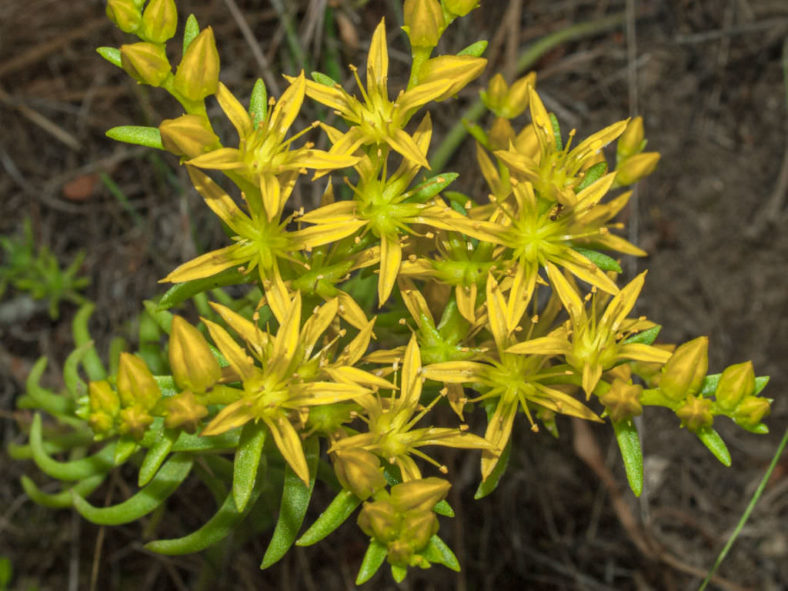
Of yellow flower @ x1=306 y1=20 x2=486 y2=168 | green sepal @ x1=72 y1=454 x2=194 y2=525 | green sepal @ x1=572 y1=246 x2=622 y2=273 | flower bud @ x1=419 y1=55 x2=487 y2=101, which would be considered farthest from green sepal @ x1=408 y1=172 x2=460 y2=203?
green sepal @ x1=72 y1=454 x2=194 y2=525

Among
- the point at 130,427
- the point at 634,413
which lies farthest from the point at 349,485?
the point at 634,413

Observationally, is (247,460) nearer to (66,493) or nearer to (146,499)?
(146,499)

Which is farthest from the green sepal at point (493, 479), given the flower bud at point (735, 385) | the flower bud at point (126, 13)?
the flower bud at point (126, 13)

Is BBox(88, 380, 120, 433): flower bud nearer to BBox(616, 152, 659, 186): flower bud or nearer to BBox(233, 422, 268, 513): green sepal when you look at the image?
BBox(233, 422, 268, 513): green sepal

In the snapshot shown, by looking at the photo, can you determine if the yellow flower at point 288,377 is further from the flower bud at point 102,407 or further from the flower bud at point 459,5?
the flower bud at point 459,5

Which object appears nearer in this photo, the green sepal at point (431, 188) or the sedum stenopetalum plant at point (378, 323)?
the sedum stenopetalum plant at point (378, 323)

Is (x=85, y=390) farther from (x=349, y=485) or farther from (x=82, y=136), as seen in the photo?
(x=82, y=136)
